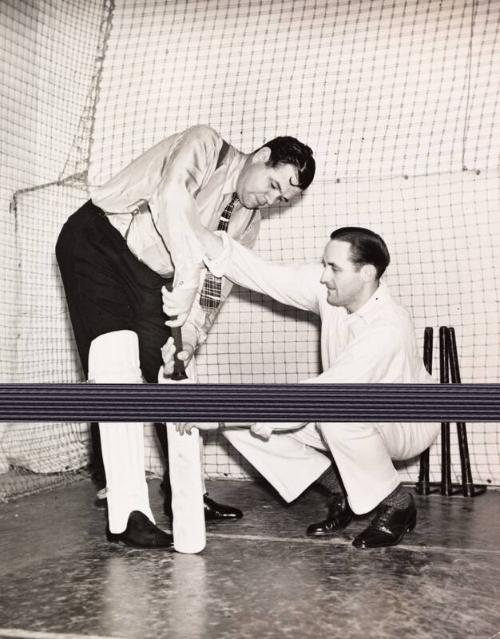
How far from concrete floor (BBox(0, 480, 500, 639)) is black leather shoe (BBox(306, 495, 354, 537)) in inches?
1.8

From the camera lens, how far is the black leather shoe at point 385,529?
2.76m

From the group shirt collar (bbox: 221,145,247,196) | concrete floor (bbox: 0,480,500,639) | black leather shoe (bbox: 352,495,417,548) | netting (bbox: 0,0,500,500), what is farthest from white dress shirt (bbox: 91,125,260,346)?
netting (bbox: 0,0,500,500)

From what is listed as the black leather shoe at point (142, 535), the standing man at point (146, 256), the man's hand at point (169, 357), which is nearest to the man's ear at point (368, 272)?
the standing man at point (146, 256)

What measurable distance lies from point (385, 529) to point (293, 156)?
4.55 feet

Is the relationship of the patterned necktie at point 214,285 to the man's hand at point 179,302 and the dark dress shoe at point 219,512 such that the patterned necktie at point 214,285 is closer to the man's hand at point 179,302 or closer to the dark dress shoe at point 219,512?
the man's hand at point 179,302

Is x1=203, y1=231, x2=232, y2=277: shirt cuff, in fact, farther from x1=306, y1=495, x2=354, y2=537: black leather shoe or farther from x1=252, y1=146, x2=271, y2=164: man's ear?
x1=306, y1=495, x2=354, y2=537: black leather shoe

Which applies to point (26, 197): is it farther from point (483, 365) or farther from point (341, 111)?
point (483, 365)

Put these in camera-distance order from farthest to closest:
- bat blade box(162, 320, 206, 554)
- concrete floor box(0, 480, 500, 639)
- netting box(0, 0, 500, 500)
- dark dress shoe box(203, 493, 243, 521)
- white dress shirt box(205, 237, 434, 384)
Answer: netting box(0, 0, 500, 500), dark dress shoe box(203, 493, 243, 521), white dress shirt box(205, 237, 434, 384), bat blade box(162, 320, 206, 554), concrete floor box(0, 480, 500, 639)

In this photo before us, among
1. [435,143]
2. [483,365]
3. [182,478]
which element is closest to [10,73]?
[435,143]

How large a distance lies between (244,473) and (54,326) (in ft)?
4.39

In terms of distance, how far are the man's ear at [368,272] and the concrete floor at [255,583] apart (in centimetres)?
95

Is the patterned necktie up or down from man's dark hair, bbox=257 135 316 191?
down

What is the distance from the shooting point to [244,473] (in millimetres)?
4391

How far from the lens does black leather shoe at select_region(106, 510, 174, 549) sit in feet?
8.93
